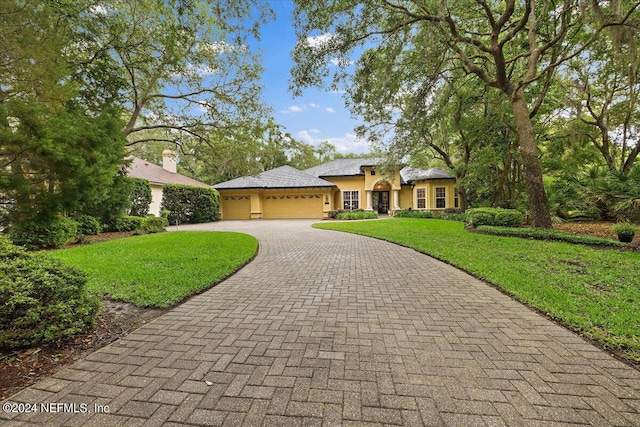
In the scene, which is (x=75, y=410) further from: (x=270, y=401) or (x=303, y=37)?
(x=303, y=37)

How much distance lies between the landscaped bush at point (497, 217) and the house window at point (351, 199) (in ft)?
43.5

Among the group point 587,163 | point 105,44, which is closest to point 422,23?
point 105,44

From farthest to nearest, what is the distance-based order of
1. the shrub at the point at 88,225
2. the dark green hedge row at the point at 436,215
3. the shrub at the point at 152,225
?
the dark green hedge row at the point at 436,215 < the shrub at the point at 152,225 < the shrub at the point at 88,225

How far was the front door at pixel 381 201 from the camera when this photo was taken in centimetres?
2585

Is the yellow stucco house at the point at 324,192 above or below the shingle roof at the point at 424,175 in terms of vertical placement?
below

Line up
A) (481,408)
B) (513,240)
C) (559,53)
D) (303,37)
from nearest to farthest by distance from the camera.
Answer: (481,408), (303,37), (513,240), (559,53)

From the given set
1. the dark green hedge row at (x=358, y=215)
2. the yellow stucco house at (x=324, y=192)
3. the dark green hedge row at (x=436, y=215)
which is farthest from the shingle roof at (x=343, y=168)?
the dark green hedge row at (x=436, y=215)

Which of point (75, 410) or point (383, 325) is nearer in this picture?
point (75, 410)

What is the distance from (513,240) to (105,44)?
13933mm

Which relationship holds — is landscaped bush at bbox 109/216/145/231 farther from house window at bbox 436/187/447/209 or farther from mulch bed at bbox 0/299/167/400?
house window at bbox 436/187/447/209

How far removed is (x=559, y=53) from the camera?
11.3 meters

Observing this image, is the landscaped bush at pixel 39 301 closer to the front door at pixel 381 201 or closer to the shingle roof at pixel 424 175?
the shingle roof at pixel 424 175

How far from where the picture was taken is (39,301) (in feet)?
8.67

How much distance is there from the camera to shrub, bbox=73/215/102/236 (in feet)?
32.7
